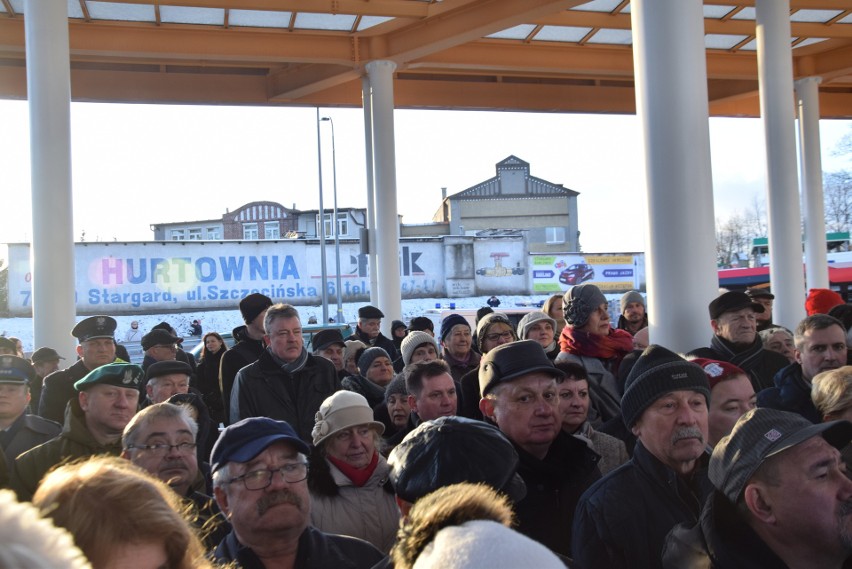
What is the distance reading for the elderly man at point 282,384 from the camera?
19.1ft

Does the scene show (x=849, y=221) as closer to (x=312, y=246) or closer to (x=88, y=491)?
(x=312, y=246)

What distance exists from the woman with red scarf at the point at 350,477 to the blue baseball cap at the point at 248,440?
2.09 feet

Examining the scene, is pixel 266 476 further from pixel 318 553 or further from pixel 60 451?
pixel 60 451

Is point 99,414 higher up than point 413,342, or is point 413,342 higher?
point 413,342

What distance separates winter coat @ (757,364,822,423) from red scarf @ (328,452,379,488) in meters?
2.48

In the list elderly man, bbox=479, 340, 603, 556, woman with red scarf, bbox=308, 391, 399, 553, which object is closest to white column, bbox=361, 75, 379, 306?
woman with red scarf, bbox=308, 391, 399, 553

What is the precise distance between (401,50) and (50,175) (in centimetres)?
697

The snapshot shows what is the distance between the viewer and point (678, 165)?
21.4 feet

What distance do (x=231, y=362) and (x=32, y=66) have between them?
21.4 ft

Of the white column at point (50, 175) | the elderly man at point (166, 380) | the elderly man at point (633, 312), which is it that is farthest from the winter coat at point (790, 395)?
the white column at point (50, 175)

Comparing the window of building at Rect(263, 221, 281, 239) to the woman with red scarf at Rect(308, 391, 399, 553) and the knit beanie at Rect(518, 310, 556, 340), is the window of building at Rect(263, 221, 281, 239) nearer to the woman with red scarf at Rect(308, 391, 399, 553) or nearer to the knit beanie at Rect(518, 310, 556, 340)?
the knit beanie at Rect(518, 310, 556, 340)

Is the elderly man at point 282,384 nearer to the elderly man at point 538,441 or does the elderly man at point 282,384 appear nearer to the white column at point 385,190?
the elderly man at point 538,441

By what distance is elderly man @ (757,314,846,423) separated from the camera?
4.88m

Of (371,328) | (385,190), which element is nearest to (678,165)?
(371,328)
